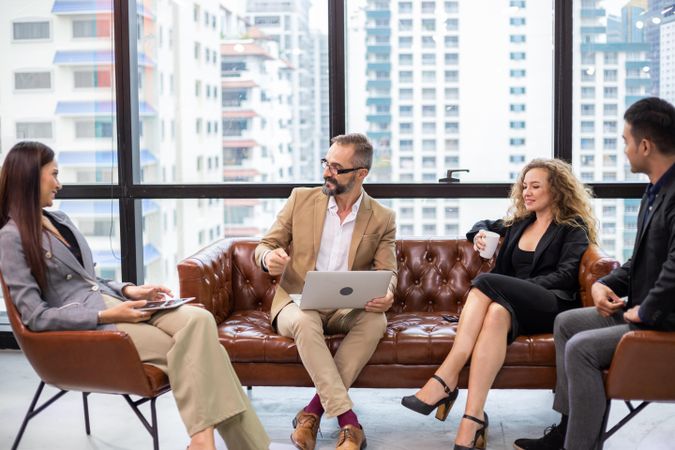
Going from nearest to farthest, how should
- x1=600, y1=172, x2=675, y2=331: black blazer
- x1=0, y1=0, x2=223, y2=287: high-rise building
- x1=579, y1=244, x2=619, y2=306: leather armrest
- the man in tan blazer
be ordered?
x1=600, y1=172, x2=675, y2=331: black blazer → the man in tan blazer → x1=579, y1=244, x2=619, y2=306: leather armrest → x1=0, y1=0, x2=223, y2=287: high-rise building

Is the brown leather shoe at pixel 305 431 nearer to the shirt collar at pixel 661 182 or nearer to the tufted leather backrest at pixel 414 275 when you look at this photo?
the tufted leather backrest at pixel 414 275

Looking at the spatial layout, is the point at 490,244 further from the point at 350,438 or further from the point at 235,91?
the point at 235,91

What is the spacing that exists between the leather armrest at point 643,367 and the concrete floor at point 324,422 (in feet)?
1.74

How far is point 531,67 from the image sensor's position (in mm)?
5453

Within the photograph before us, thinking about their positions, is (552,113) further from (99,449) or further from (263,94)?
(99,449)

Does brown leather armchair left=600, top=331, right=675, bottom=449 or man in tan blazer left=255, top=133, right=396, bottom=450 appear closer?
brown leather armchair left=600, top=331, right=675, bottom=449

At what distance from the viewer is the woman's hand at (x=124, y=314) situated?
382cm

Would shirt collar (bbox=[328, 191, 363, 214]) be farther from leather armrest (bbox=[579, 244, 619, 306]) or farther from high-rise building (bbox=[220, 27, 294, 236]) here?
leather armrest (bbox=[579, 244, 619, 306])

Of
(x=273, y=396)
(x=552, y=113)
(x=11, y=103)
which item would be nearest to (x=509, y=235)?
(x=552, y=113)

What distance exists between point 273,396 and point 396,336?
3.28ft

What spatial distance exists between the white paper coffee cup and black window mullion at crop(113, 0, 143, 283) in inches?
89.2

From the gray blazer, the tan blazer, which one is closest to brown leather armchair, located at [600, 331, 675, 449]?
the tan blazer

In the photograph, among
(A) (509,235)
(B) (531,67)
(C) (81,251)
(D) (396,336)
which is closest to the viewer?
(C) (81,251)

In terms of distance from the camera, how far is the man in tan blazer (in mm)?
4215
